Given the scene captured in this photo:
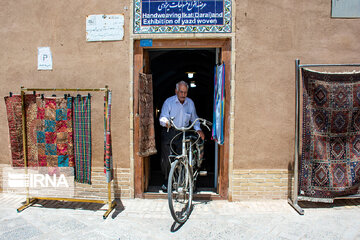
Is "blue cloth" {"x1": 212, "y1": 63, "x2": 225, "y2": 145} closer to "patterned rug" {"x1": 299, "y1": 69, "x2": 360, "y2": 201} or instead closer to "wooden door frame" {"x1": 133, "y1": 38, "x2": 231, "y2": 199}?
"wooden door frame" {"x1": 133, "y1": 38, "x2": 231, "y2": 199}

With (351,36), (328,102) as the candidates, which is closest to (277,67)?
(328,102)

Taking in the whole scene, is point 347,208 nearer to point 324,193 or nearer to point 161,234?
point 324,193

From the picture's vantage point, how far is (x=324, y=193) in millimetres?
3990

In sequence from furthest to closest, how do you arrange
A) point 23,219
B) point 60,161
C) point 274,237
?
point 60,161, point 23,219, point 274,237

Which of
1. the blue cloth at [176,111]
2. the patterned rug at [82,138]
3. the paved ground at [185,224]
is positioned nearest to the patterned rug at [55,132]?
the patterned rug at [82,138]

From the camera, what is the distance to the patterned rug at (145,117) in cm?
427

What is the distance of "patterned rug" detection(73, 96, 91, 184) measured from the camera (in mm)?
3887

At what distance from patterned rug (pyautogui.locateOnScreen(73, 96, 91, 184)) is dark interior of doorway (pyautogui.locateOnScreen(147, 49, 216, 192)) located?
1.27m

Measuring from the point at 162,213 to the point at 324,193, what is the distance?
2.48 m

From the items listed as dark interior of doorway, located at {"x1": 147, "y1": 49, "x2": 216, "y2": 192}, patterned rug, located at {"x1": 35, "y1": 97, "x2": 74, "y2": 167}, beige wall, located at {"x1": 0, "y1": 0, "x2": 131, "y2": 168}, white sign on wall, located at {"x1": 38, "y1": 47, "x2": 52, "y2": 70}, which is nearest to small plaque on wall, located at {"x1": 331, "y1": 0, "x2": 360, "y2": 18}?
dark interior of doorway, located at {"x1": 147, "y1": 49, "x2": 216, "y2": 192}

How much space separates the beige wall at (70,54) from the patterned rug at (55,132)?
55cm

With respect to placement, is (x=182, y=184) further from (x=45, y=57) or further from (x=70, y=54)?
(x=45, y=57)

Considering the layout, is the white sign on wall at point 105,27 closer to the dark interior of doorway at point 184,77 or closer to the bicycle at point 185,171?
the dark interior of doorway at point 184,77

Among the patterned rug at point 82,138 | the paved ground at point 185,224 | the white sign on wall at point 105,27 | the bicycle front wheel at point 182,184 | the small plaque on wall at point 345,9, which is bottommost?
the paved ground at point 185,224
